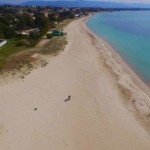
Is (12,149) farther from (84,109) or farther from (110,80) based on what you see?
(110,80)

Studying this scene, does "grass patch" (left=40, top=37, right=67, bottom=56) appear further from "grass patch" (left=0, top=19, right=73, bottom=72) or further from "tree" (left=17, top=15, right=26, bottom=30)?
"tree" (left=17, top=15, right=26, bottom=30)

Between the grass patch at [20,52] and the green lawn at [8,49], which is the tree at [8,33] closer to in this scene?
the grass patch at [20,52]

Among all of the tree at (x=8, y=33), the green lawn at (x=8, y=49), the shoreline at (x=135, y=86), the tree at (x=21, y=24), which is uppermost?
the shoreline at (x=135, y=86)

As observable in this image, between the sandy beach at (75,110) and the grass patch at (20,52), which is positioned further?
the grass patch at (20,52)

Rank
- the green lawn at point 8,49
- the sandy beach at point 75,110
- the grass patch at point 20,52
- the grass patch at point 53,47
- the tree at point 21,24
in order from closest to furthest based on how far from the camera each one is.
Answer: the sandy beach at point 75,110
the grass patch at point 20,52
the green lawn at point 8,49
the grass patch at point 53,47
the tree at point 21,24

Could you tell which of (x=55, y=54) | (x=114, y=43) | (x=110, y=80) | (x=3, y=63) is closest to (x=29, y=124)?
(x=110, y=80)

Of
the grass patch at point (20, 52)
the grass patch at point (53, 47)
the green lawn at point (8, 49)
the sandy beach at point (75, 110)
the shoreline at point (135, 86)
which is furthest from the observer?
the grass patch at point (53, 47)

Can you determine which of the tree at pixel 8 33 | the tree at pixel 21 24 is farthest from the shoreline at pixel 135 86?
the tree at pixel 21 24

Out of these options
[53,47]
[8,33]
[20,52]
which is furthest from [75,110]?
[8,33]

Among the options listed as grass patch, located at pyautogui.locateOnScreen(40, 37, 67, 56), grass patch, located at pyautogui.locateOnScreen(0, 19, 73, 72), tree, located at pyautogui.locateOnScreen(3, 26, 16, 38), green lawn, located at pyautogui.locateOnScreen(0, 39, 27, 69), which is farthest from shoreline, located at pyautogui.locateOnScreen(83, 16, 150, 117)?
tree, located at pyautogui.locateOnScreen(3, 26, 16, 38)
